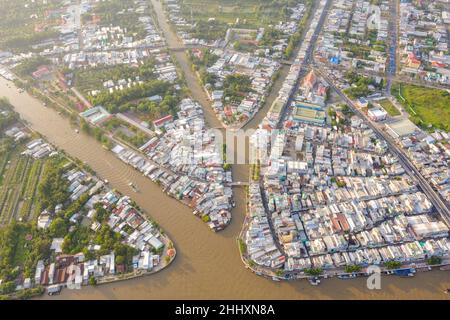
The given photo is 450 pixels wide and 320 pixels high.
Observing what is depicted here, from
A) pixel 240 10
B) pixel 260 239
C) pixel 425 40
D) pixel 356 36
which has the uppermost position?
pixel 240 10

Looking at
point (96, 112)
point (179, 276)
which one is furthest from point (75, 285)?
point (96, 112)

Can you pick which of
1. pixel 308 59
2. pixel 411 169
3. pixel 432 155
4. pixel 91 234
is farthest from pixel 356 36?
pixel 91 234

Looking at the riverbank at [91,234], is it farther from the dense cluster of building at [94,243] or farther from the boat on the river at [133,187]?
the boat on the river at [133,187]

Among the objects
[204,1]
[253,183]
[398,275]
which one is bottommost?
[398,275]

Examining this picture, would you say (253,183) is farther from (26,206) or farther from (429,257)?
(26,206)

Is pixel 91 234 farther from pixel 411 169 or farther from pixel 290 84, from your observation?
pixel 411 169

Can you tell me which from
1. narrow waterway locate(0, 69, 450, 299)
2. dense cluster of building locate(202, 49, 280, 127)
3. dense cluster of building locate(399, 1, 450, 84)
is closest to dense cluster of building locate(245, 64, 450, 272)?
narrow waterway locate(0, 69, 450, 299)
